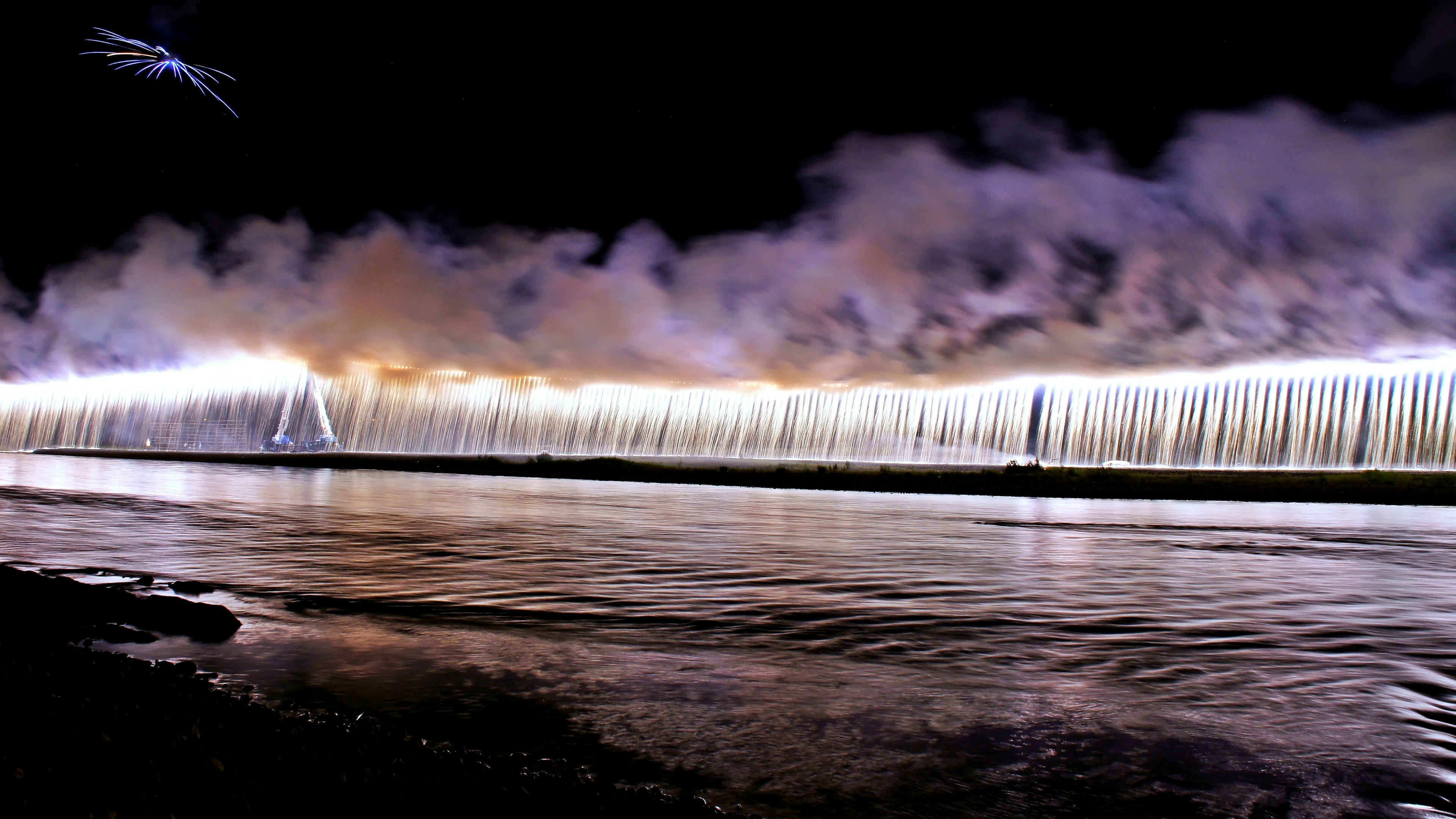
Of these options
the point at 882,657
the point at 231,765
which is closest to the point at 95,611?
the point at 231,765

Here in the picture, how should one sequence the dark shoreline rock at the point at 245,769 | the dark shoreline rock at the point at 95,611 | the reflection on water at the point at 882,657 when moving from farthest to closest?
the dark shoreline rock at the point at 95,611 < the reflection on water at the point at 882,657 < the dark shoreline rock at the point at 245,769

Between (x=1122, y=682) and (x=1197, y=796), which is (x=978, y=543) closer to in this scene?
(x=1122, y=682)

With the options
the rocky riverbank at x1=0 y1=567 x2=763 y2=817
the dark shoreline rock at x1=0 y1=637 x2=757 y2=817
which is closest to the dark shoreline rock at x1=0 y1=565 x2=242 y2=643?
the rocky riverbank at x1=0 y1=567 x2=763 y2=817

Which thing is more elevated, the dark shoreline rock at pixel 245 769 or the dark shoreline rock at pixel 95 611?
the dark shoreline rock at pixel 245 769

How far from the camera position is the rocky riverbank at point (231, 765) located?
4.14 meters

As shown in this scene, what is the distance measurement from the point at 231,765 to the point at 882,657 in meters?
6.50

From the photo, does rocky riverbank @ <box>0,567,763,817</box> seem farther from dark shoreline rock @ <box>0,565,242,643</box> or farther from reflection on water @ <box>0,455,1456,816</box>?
dark shoreline rock @ <box>0,565,242,643</box>

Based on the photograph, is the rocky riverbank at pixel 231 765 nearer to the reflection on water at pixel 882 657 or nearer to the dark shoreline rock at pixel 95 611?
the reflection on water at pixel 882 657

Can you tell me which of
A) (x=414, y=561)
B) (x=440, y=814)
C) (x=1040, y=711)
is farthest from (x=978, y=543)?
(x=440, y=814)

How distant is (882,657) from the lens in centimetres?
909

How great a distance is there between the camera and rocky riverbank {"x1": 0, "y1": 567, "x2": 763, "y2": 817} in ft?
13.6

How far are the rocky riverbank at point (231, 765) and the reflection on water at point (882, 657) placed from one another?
676 millimetres

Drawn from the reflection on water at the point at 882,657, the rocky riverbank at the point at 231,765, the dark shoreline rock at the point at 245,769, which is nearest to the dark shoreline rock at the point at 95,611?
the reflection on water at the point at 882,657

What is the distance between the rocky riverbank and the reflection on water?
676 millimetres
